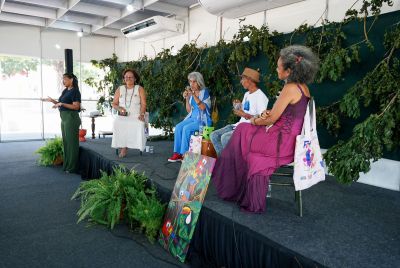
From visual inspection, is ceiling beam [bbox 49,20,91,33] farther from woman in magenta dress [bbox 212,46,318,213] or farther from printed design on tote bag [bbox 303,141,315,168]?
printed design on tote bag [bbox 303,141,315,168]

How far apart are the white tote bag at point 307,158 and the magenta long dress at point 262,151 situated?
0.06 m

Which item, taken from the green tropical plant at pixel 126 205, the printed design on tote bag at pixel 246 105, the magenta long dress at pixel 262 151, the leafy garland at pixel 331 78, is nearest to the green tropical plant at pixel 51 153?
the leafy garland at pixel 331 78

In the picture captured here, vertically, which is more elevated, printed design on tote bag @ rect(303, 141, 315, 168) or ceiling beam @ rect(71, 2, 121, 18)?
ceiling beam @ rect(71, 2, 121, 18)

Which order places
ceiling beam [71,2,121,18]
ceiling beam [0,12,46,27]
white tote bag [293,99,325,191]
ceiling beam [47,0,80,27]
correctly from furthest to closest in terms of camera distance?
ceiling beam [0,12,46,27], ceiling beam [71,2,121,18], ceiling beam [47,0,80,27], white tote bag [293,99,325,191]

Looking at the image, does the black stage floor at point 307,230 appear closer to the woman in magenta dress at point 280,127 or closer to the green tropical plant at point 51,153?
the woman in magenta dress at point 280,127

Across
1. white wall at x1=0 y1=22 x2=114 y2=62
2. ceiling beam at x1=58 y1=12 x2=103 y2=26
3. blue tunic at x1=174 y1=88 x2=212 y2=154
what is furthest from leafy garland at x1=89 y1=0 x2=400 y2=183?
white wall at x1=0 y1=22 x2=114 y2=62

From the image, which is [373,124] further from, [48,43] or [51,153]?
[48,43]

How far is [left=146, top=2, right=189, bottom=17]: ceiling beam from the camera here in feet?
17.5

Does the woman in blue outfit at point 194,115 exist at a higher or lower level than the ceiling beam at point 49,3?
lower

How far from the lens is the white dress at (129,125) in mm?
3920

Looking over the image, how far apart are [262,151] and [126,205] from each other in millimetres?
1365

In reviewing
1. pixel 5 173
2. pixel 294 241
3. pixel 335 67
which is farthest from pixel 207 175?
pixel 5 173

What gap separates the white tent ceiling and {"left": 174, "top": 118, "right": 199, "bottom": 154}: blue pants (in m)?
2.52

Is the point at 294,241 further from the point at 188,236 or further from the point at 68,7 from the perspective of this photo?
the point at 68,7
